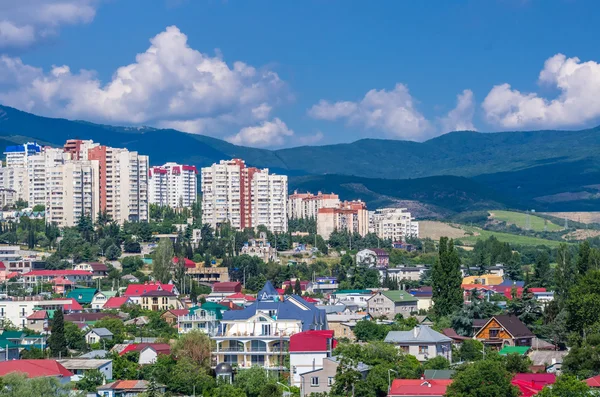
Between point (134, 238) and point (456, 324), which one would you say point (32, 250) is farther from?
point (456, 324)

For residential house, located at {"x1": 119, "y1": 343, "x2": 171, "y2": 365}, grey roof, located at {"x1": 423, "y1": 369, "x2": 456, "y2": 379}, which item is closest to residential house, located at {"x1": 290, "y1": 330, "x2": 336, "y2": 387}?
grey roof, located at {"x1": 423, "y1": 369, "x2": 456, "y2": 379}

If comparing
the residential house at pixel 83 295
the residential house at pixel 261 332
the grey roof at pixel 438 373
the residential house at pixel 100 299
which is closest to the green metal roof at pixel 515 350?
the grey roof at pixel 438 373

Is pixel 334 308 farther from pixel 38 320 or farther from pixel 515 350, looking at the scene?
pixel 38 320

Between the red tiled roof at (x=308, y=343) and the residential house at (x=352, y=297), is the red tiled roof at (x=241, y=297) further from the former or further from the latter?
the red tiled roof at (x=308, y=343)

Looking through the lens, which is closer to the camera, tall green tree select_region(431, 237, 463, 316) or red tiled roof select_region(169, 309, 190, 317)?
tall green tree select_region(431, 237, 463, 316)

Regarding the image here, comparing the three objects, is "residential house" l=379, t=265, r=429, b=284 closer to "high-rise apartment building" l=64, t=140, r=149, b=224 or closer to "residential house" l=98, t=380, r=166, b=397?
"high-rise apartment building" l=64, t=140, r=149, b=224

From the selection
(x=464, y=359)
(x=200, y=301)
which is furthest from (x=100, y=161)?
(x=464, y=359)
